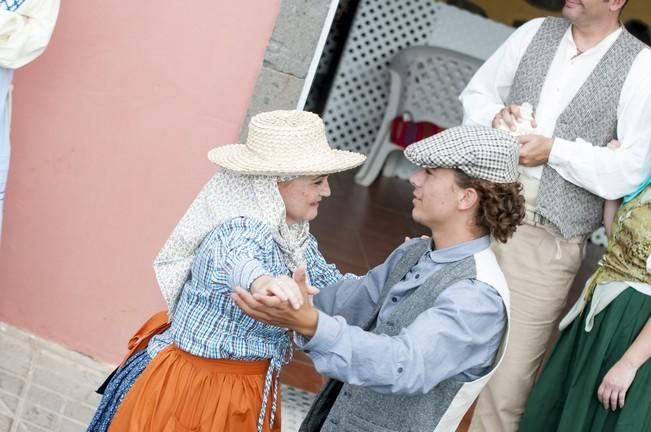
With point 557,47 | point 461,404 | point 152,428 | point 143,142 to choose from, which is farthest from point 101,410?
point 557,47

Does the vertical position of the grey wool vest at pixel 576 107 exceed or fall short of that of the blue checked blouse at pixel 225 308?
it exceeds it

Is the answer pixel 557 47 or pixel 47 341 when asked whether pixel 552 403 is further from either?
pixel 47 341

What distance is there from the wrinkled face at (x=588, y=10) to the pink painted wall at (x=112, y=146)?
3.51 feet

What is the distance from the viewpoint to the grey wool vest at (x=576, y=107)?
333 cm

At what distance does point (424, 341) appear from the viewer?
2209 millimetres

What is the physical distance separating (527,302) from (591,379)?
0.36 metres

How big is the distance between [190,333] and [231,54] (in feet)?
4.96

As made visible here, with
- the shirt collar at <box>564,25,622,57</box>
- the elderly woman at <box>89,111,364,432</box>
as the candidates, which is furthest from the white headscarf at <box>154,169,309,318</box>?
the shirt collar at <box>564,25,622,57</box>

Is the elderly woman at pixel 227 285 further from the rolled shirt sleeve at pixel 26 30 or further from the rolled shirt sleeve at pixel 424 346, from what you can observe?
the rolled shirt sleeve at pixel 26 30

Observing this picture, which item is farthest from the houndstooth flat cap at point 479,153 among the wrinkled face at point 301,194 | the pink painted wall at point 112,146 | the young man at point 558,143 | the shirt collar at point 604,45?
the pink painted wall at point 112,146

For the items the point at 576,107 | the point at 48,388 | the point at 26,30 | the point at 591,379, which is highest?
the point at 576,107

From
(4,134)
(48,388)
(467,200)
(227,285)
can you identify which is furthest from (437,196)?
(48,388)

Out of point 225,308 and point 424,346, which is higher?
point 424,346

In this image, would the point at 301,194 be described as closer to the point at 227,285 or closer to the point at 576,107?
the point at 227,285
